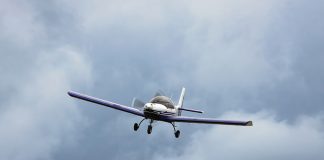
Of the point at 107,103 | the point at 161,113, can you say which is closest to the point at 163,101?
the point at 161,113

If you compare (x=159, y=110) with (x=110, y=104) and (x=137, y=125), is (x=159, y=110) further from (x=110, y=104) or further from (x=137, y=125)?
(x=110, y=104)

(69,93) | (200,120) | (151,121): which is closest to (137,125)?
(151,121)

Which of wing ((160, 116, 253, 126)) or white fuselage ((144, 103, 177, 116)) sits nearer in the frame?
white fuselage ((144, 103, 177, 116))

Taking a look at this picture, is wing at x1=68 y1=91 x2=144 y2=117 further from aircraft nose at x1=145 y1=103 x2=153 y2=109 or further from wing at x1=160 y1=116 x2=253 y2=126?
aircraft nose at x1=145 y1=103 x2=153 y2=109

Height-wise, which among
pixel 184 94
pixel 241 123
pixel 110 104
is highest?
pixel 184 94

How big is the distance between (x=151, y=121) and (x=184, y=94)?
13491mm

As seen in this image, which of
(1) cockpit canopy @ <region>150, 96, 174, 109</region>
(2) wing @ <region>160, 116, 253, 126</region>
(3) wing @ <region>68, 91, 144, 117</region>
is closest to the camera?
(2) wing @ <region>160, 116, 253, 126</region>

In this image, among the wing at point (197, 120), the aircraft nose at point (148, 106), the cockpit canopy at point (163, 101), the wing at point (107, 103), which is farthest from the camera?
the wing at point (107, 103)

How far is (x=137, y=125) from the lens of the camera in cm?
5400

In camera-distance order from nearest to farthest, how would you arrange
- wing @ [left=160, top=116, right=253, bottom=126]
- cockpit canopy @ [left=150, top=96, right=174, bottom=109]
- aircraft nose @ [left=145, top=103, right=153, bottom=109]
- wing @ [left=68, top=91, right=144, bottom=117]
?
aircraft nose @ [left=145, top=103, right=153, bottom=109], wing @ [left=160, top=116, right=253, bottom=126], cockpit canopy @ [left=150, top=96, right=174, bottom=109], wing @ [left=68, top=91, right=144, bottom=117]

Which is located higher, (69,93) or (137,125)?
(69,93)

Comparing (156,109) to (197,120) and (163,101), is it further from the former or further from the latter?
(197,120)

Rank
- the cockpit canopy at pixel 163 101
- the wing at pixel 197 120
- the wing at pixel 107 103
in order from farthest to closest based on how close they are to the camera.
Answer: the wing at pixel 107 103
the cockpit canopy at pixel 163 101
the wing at pixel 197 120

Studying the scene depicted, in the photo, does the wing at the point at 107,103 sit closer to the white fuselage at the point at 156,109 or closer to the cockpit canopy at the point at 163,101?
the cockpit canopy at the point at 163,101
